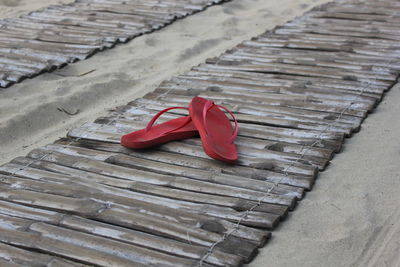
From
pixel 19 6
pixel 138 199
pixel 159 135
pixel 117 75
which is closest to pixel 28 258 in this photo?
pixel 138 199

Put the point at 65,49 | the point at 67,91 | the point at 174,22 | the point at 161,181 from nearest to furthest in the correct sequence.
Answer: the point at 161,181
the point at 67,91
the point at 65,49
the point at 174,22

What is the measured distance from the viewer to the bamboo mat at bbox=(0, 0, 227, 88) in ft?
12.6

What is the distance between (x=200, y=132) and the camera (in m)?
2.58

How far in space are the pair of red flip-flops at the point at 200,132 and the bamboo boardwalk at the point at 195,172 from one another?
0.04 metres

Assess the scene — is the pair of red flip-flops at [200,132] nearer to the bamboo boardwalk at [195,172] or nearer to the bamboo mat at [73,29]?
the bamboo boardwalk at [195,172]

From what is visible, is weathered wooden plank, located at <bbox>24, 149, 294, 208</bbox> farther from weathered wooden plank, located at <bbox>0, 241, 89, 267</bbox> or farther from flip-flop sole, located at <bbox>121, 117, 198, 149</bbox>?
weathered wooden plank, located at <bbox>0, 241, 89, 267</bbox>

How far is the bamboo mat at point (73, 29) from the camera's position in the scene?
3.84 metres

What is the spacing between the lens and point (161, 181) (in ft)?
7.66

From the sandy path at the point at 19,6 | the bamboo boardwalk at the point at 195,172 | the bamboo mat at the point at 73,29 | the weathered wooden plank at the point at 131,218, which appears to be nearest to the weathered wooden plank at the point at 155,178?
the bamboo boardwalk at the point at 195,172

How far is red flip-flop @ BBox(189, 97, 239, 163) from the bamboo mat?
134cm

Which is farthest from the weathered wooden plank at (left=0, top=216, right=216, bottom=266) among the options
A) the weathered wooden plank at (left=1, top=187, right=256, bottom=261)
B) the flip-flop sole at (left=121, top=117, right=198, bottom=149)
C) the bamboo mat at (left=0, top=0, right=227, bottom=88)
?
the bamboo mat at (left=0, top=0, right=227, bottom=88)

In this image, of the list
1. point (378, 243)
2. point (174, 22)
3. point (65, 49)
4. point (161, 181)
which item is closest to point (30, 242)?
point (161, 181)

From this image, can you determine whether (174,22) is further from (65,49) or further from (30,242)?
(30,242)

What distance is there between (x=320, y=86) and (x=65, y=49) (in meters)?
1.66
